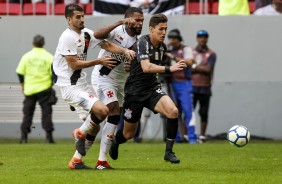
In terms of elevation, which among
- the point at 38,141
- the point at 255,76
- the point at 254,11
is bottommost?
the point at 38,141

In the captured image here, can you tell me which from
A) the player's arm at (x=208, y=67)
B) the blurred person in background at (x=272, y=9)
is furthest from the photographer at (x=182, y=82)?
the blurred person in background at (x=272, y=9)

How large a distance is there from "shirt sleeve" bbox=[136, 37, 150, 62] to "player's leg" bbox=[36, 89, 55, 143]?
27.8ft

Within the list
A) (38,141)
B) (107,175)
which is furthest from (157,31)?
(38,141)

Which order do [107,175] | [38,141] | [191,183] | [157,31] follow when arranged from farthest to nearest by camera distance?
[38,141], [157,31], [107,175], [191,183]

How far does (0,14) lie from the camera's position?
954 inches

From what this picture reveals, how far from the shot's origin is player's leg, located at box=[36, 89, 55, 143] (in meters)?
22.0

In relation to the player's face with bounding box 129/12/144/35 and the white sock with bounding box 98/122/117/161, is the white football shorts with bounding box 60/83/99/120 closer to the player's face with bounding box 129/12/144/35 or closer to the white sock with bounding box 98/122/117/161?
the white sock with bounding box 98/122/117/161

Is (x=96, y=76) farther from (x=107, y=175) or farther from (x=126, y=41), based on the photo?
(x=107, y=175)

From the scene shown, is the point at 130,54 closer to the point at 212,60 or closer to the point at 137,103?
the point at 137,103

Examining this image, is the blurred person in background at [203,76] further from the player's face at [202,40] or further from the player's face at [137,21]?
the player's face at [137,21]

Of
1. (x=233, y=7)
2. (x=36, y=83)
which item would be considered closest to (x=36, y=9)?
(x=36, y=83)

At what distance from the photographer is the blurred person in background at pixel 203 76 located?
72.8 feet

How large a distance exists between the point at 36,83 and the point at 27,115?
759mm

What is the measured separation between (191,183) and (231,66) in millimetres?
12678
